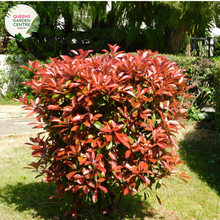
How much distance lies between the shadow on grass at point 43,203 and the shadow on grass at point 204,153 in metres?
1.42

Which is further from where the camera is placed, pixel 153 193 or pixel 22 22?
pixel 22 22

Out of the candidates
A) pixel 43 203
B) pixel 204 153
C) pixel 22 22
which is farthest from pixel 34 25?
pixel 43 203

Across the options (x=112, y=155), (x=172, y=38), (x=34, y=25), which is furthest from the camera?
(x=34, y=25)

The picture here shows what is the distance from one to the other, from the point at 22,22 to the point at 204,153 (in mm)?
10243

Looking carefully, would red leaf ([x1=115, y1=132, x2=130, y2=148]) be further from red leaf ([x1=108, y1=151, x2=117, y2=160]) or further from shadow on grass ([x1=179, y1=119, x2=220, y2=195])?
shadow on grass ([x1=179, y1=119, x2=220, y2=195])

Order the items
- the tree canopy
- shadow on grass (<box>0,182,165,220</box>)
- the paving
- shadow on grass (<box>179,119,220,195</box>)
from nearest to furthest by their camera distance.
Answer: shadow on grass (<box>0,182,165,220</box>), shadow on grass (<box>179,119,220,195</box>), the paving, the tree canopy

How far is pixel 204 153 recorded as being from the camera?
18.4 ft

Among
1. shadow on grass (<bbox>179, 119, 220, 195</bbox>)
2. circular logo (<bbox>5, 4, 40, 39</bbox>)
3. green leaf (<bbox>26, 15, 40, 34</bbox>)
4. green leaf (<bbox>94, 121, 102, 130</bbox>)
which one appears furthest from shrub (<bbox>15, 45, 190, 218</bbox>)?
circular logo (<bbox>5, 4, 40, 39</bbox>)

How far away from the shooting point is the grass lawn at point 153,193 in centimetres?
343

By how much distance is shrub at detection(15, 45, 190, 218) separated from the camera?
8.70 ft

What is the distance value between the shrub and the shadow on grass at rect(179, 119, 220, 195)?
6.72 feet

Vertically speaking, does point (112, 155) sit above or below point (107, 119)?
below

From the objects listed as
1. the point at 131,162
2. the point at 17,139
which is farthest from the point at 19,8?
the point at 131,162

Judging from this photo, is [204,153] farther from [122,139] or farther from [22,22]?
[22,22]
